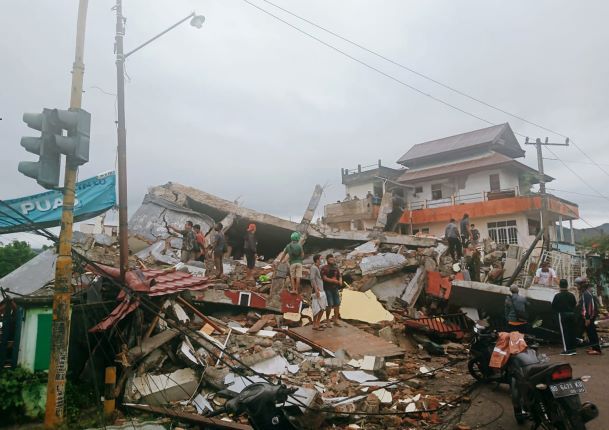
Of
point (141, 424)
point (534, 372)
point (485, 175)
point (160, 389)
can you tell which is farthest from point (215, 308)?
point (485, 175)

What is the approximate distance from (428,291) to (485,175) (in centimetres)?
2108

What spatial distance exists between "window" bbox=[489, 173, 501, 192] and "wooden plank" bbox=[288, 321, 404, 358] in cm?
Result: 2449

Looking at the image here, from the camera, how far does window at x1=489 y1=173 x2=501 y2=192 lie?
98.4 ft

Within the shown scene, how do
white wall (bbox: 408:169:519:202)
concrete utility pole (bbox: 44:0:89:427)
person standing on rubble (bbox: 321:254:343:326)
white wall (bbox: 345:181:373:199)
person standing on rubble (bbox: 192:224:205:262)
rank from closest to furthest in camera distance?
1. concrete utility pole (bbox: 44:0:89:427)
2. person standing on rubble (bbox: 321:254:343:326)
3. person standing on rubble (bbox: 192:224:205:262)
4. white wall (bbox: 408:169:519:202)
5. white wall (bbox: 345:181:373:199)

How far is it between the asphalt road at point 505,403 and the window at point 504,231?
71.7 ft

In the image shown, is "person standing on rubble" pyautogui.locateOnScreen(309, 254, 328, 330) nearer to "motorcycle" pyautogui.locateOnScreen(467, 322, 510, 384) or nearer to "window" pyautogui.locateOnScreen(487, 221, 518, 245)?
"motorcycle" pyautogui.locateOnScreen(467, 322, 510, 384)

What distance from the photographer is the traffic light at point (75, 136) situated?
4938 millimetres

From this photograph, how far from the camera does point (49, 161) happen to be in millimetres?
4961

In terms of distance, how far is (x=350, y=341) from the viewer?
335 inches

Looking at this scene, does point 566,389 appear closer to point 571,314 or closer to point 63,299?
point 571,314

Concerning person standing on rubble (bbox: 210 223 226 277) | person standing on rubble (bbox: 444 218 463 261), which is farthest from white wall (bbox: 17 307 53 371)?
person standing on rubble (bbox: 444 218 463 261)

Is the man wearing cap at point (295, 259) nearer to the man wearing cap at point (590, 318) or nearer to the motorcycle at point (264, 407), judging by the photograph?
the motorcycle at point (264, 407)

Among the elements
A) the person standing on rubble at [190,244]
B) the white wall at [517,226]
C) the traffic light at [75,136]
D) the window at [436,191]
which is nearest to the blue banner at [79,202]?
the person standing on rubble at [190,244]

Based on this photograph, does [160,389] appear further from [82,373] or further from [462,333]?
[462,333]
